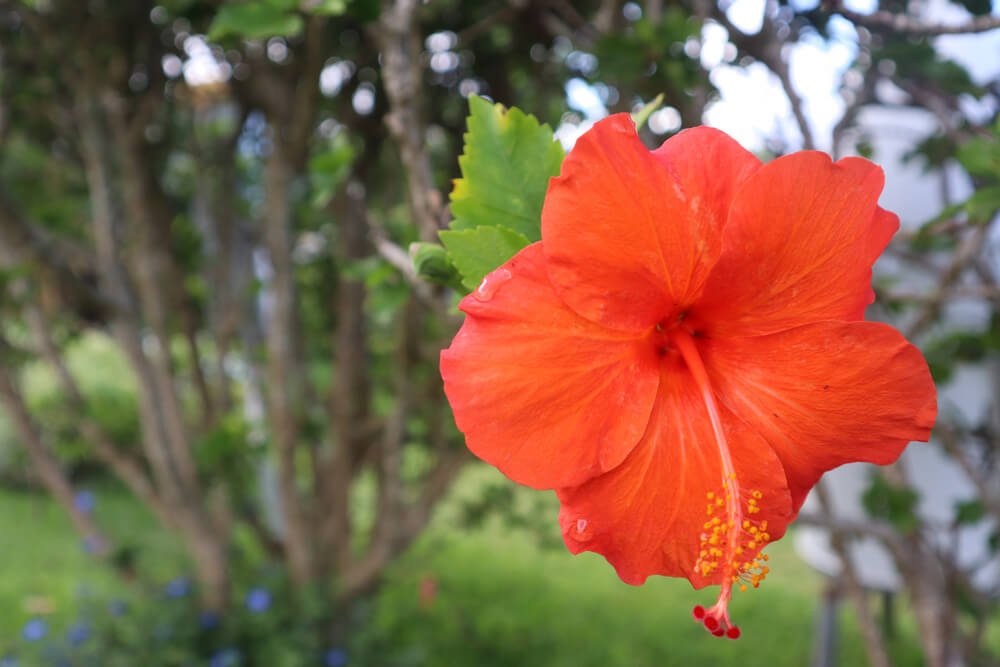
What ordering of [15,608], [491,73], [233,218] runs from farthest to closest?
[15,608] < [233,218] < [491,73]

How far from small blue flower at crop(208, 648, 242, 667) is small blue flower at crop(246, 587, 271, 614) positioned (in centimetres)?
13

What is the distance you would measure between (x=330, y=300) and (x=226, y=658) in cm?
118

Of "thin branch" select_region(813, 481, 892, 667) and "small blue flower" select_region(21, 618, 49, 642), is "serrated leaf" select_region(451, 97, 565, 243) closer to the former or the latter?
"thin branch" select_region(813, 481, 892, 667)

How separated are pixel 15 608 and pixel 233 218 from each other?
2185 millimetres

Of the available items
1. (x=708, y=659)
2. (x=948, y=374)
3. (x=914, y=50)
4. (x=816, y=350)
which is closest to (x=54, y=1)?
(x=914, y=50)

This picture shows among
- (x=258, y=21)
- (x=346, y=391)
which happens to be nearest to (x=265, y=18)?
(x=258, y=21)

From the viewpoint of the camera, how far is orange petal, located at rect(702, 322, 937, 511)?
0.55 m

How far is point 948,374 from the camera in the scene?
168 cm

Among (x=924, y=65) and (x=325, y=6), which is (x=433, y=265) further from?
(x=924, y=65)

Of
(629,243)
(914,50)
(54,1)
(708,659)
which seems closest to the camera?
(629,243)

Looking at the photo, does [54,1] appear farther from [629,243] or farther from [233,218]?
[629,243]

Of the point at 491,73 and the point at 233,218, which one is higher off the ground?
the point at 491,73

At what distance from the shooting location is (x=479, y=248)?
600 mm

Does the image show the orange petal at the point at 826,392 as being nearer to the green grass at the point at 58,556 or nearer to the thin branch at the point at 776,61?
the thin branch at the point at 776,61
